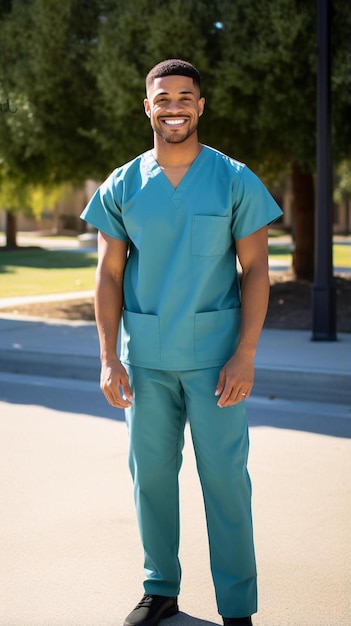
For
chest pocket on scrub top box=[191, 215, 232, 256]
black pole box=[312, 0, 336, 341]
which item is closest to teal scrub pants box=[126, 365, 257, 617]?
chest pocket on scrub top box=[191, 215, 232, 256]

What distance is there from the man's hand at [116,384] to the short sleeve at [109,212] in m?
0.47

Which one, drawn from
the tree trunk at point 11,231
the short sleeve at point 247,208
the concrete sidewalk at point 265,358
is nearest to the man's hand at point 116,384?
the short sleeve at point 247,208

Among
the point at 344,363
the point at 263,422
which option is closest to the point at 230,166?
the point at 263,422

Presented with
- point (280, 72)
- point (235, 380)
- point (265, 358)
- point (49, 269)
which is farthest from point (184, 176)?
point (49, 269)

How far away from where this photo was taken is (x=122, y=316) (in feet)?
12.0

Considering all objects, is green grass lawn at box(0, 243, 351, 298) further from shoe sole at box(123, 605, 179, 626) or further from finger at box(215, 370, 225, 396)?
finger at box(215, 370, 225, 396)

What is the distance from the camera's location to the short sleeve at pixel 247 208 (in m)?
3.46

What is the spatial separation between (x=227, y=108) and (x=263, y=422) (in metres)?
6.16

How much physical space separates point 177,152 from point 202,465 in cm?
111

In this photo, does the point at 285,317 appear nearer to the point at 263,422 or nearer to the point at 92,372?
the point at 92,372

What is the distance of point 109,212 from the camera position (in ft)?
11.7

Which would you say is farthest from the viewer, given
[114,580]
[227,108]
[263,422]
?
[227,108]

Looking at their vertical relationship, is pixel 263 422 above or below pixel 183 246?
below

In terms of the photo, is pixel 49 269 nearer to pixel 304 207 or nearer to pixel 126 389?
pixel 304 207
